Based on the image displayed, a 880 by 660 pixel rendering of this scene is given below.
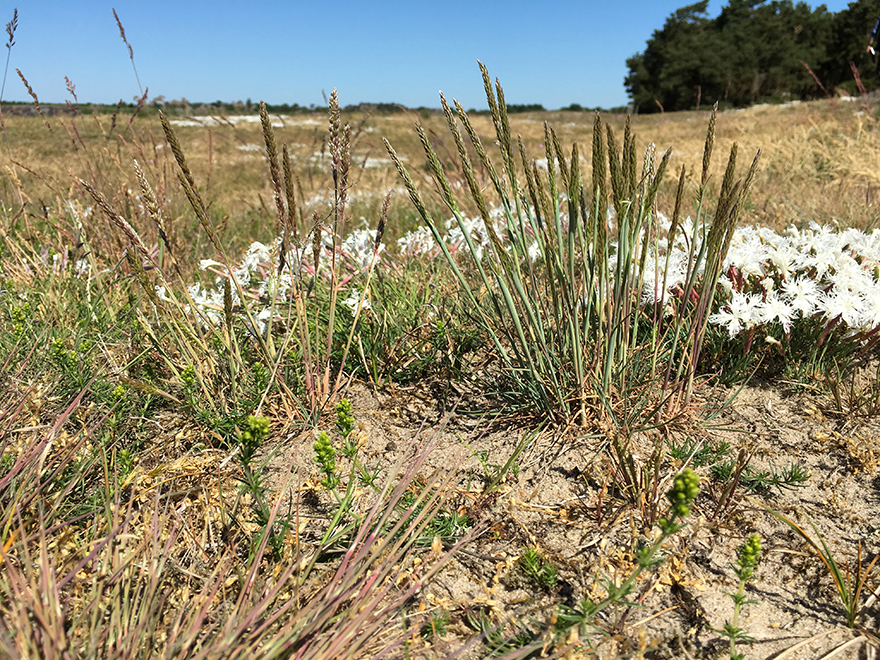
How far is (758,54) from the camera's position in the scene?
32.1 metres

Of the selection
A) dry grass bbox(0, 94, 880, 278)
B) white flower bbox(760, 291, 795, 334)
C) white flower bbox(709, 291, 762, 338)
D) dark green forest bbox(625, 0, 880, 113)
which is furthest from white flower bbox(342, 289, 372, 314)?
dark green forest bbox(625, 0, 880, 113)

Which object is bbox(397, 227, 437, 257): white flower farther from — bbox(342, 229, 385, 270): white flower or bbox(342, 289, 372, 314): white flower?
bbox(342, 289, 372, 314): white flower

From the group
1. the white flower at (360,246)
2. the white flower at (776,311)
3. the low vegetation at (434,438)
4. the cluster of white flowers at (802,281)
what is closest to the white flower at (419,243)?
the white flower at (360,246)

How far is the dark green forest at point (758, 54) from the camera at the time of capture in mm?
29453

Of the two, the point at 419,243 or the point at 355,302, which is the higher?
the point at 419,243

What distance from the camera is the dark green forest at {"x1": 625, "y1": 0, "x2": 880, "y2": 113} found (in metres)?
29.5

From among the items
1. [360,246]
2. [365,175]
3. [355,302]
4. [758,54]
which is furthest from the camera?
[758,54]

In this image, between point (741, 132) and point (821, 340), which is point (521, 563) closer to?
point (821, 340)

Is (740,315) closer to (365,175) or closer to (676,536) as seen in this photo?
(676,536)

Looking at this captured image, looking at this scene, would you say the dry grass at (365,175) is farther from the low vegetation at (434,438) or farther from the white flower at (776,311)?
the white flower at (776,311)

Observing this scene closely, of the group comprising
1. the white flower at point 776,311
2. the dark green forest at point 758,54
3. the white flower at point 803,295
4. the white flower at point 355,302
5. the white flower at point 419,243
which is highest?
the dark green forest at point 758,54

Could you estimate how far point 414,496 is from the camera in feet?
4.80

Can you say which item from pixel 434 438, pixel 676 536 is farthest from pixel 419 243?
pixel 676 536

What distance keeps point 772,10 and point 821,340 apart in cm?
4502
